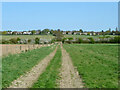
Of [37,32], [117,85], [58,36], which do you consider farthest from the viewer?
[37,32]

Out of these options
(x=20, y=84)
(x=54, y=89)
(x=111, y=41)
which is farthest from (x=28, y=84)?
(x=111, y=41)

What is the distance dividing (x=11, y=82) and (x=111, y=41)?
9991cm

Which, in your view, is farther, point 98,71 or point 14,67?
point 14,67

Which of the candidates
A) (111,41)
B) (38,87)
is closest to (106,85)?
(38,87)

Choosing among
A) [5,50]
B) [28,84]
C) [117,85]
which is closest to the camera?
[117,85]

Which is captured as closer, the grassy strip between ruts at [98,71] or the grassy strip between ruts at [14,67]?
the grassy strip between ruts at [98,71]

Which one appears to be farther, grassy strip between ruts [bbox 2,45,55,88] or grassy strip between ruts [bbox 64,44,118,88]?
grassy strip between ruts [bbox 2,45,55,88]

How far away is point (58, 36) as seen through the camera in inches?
5453

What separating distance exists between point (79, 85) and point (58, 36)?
130 metres

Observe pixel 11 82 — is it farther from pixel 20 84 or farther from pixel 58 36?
pixel 58 36

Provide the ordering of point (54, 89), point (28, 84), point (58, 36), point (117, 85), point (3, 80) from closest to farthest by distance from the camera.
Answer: point (54, 89), point (117, 85), point (28, 84), point (3, 80), point (58, 36)

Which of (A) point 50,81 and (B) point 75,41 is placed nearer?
(A) point 50,81

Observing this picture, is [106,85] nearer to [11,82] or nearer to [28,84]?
[28,84]

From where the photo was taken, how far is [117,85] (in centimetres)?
880
